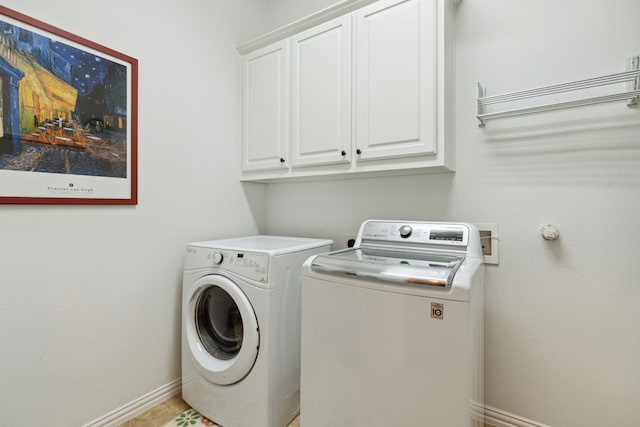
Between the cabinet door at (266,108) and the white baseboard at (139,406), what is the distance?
4.68 feet

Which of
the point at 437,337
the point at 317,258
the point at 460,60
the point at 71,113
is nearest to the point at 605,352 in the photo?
the point at 437,337

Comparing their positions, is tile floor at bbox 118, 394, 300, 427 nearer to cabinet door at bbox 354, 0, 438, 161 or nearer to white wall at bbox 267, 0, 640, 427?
white wall at bbox 267, 0, 640, 427

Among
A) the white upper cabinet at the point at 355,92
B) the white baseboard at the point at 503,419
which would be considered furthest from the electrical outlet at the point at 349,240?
the white baseboard at the point at 503,419

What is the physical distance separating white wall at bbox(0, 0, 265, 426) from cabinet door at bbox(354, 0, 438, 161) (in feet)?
3.24

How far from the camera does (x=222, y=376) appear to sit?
4.85 feet

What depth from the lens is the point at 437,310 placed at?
94 cm

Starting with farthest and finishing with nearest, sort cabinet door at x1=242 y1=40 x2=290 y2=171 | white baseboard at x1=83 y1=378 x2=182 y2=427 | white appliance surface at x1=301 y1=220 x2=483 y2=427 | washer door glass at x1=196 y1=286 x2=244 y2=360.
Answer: cabinet door at x1=242 y1=40 x2=290 y2=171, washer door glass at x1=196 y1=286 x2=244 y2=360, white baseboard at x1=83 y1=378 x2=182 y2=427, white appliance surface at x1=301 y1=220 x2=483 y2=427

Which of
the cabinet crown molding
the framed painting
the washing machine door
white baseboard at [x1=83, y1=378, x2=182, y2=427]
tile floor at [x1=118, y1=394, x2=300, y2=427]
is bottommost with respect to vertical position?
tile floor at [x1=118, y1=394, x2=300, y2=427]

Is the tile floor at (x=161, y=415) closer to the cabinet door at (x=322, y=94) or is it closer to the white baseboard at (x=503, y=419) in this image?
the white baseboard at (x=503, y=419)

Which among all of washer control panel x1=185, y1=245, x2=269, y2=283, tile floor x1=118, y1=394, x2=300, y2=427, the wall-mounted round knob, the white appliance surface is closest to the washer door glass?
washer control panel x1=185, y1=245, x2=269, y2=283

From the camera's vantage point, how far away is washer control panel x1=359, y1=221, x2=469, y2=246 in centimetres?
136

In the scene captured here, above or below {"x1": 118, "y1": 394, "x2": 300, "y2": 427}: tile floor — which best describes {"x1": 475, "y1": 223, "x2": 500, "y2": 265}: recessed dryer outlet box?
above

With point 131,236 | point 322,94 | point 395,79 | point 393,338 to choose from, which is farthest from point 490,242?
point 131,236

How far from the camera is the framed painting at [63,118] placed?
120 cm
